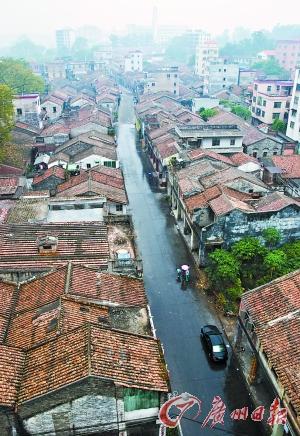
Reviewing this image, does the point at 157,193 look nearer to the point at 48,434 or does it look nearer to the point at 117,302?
the point at 117,302

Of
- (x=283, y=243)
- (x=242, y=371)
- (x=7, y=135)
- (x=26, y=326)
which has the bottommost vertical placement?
(x=242, y=371)

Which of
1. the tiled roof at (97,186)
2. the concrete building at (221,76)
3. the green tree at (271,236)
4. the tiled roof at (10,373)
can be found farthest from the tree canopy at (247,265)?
the concrete building at (221,76)

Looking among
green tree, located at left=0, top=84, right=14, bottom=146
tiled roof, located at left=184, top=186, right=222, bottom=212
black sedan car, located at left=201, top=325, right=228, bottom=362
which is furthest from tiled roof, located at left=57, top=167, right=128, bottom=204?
black sedan car, located at left=201, top=325, right=228, bottom=362

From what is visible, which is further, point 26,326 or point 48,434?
point 26,326

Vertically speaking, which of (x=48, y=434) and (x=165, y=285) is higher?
(x=48, y=434)

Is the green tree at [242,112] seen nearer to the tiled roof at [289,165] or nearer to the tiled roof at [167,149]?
the tiled roof at [167,149]

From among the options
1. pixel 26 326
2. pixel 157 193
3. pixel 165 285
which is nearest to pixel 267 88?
pixel 157 193

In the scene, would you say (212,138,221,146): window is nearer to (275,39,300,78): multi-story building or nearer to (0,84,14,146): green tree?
(0,84,14,146): green tree

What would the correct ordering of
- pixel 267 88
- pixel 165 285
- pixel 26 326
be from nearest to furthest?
pixel 26 326, pixel 165 285, pixel 267 88
